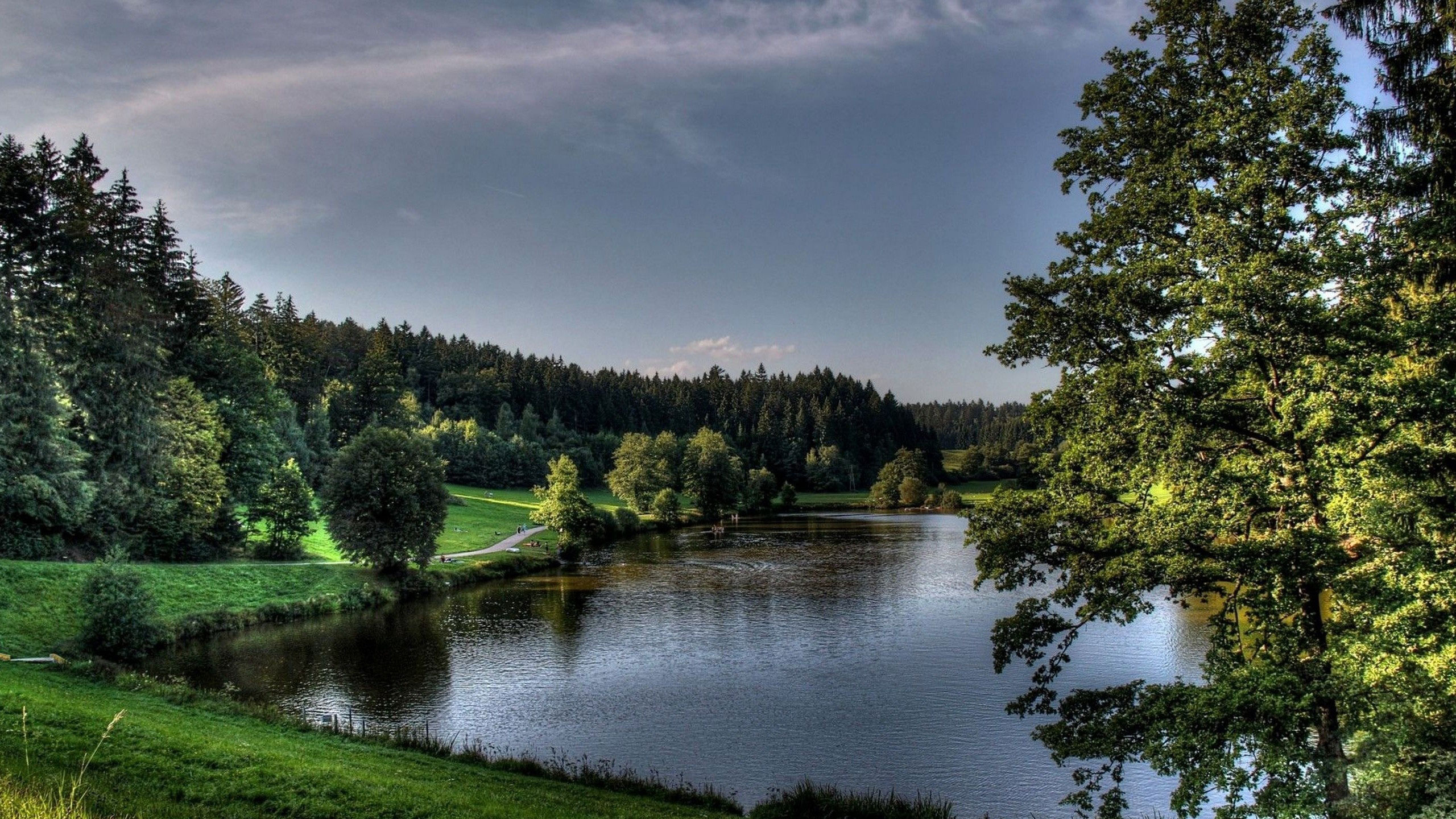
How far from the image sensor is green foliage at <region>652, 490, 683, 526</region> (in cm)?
8662

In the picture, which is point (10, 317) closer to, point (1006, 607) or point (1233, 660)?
point (1233, 660)

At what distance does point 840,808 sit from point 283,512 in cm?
4007

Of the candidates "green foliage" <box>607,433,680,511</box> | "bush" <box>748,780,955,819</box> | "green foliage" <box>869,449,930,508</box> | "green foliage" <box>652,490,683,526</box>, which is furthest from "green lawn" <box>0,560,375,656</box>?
"green foliage" <box>869,449,930,508</box>

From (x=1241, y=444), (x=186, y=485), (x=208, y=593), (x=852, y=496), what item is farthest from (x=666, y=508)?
(x=1241, y=444)

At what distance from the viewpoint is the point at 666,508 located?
86.9 m

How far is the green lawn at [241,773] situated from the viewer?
35.7ft

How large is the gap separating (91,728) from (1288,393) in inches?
845

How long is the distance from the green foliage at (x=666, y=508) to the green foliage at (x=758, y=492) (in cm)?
2410

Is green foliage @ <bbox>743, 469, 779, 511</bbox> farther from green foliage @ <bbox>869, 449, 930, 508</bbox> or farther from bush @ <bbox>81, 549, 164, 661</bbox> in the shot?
bush @ <bbox>81, 549, 164, 661</bbox>

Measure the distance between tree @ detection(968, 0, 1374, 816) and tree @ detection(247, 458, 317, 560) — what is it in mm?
43003

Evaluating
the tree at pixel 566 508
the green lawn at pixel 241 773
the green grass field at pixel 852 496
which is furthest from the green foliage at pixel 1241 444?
the green grass field at pixel 852 496

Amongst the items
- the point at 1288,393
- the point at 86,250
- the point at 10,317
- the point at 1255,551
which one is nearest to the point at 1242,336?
the point at 1288,393

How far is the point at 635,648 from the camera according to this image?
3212cm

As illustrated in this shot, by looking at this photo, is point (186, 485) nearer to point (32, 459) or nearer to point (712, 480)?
point (32, 459)
